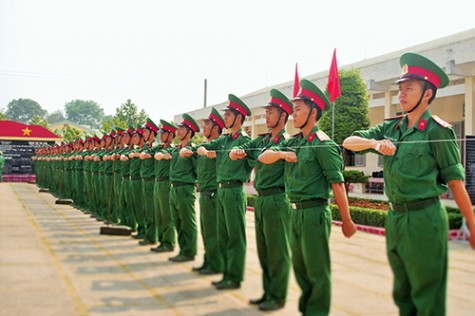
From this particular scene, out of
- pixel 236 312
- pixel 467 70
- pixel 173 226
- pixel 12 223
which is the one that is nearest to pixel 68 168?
pixel 12 223

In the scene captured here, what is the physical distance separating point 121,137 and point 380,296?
23.4 feet

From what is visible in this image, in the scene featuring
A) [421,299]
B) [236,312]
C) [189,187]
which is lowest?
[236,312]

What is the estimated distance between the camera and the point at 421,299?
3.26 meters

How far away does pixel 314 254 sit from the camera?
13.7ft

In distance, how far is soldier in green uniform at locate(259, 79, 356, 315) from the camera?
163 inches

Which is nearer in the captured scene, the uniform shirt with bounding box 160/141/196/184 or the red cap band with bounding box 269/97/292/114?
the red cap band with bounding box 269/97/292/114

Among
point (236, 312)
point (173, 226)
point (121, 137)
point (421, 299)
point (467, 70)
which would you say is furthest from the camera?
point (467, 70)

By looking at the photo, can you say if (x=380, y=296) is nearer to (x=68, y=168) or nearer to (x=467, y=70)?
(x=467, y=70)

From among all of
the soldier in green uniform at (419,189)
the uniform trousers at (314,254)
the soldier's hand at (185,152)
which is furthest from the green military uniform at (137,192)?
the soldier in green uniform at (419,189)

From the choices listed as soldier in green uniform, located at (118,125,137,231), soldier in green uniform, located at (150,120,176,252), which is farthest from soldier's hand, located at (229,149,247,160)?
soldier in green uniform, located at (118,125,137,231)

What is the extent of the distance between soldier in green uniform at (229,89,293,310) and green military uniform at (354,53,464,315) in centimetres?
153

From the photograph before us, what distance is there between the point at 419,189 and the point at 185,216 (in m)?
4.28

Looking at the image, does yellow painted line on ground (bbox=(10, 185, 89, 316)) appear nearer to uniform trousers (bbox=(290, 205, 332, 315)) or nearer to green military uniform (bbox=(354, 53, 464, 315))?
uniform trousers (bbox=(290, 205, 332, 315))

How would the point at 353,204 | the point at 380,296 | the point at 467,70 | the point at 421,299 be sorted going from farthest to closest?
the point at 467,70 → the point at 353,204 → the point at 380,296 → the point at 421,299
